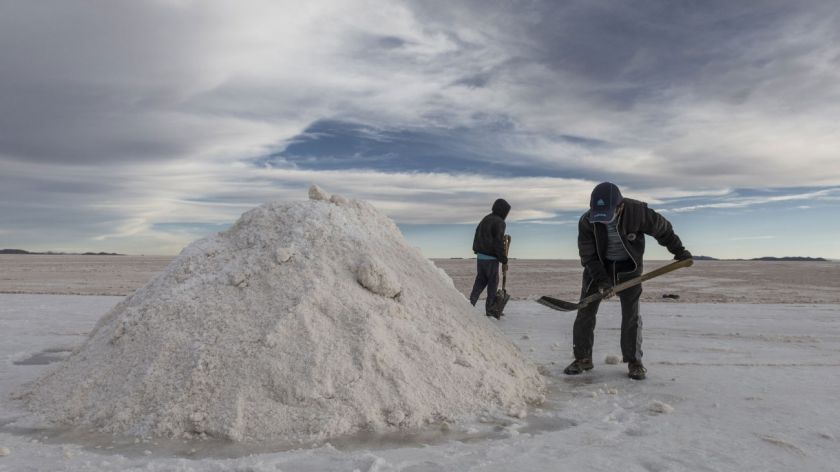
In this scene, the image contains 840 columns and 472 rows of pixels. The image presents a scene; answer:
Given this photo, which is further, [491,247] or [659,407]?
[491,247]

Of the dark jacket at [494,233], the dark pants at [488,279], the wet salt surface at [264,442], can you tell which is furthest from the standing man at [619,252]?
the dark pants at [488,279]

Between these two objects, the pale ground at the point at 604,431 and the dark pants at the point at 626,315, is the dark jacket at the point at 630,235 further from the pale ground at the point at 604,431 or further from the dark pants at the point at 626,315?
the pale ground at the point at 604,431

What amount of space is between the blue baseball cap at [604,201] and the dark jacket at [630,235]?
0.61 ft

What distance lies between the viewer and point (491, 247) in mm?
8172

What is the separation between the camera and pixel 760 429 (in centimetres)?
351

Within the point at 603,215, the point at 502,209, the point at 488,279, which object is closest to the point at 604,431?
the point at 603,215

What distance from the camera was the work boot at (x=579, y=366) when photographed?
5.08m

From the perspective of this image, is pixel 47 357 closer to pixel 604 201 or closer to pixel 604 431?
pixel 604 431

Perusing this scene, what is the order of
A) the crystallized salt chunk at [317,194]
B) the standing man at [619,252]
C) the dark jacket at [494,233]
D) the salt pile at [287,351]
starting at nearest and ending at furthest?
the salt pile at [287,351] < the standing man at [619,252] < the crystallized salt chunk at [317,194] < the dark jacket at [494,233]

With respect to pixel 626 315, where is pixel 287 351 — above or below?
below

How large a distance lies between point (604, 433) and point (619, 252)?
1885mm

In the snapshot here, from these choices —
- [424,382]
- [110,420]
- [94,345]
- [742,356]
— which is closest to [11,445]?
[110,420]

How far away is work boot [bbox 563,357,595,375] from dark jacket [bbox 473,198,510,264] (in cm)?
306

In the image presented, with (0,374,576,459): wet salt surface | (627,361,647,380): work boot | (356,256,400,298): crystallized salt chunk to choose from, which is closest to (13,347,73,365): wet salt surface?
(0,374,576,459): wet salt surface
